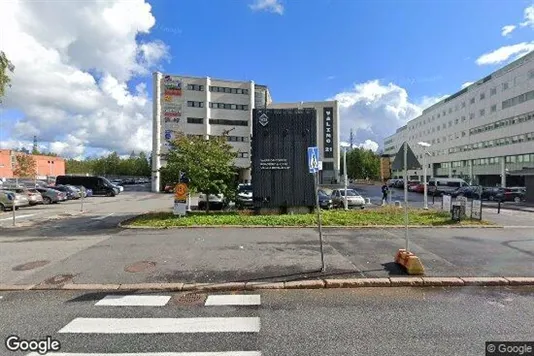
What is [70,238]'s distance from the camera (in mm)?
11109

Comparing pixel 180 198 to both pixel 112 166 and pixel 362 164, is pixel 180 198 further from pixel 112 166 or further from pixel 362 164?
pixel 112 166

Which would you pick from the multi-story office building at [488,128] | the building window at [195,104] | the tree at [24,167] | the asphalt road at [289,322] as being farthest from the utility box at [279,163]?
the tree at [24,167]

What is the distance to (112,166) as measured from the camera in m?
105

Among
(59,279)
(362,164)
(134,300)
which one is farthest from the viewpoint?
(362,164)

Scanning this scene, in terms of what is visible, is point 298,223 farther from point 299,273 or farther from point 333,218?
point 299,273

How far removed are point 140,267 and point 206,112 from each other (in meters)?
50.6

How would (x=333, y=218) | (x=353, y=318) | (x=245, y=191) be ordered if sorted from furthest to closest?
(x=245, y=191)
(x=333, y=218)
(x=353, y=318)

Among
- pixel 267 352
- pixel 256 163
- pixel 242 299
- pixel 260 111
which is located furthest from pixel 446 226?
pixel 267 352

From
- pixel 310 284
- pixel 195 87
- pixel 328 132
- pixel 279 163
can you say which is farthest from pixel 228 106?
pixel 310 284

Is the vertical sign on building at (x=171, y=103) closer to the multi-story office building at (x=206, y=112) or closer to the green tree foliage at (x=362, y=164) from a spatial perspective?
the multi-story office building at (x=206, y=112)

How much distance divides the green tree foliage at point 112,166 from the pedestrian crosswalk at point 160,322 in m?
101

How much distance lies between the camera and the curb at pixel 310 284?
20.7 ft

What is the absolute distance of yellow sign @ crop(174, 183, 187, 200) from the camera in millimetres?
14766

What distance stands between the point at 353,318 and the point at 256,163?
37.8 feet
